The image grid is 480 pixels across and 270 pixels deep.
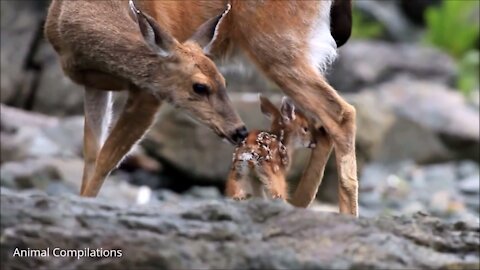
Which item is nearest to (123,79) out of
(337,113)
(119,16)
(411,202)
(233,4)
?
(119,16)

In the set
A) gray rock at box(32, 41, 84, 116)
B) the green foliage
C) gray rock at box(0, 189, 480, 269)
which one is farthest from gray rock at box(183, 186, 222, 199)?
the green foliage

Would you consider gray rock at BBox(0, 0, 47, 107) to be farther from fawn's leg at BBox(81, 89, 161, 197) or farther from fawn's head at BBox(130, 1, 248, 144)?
fawn's head at BBox(130, 1, 248, 144)

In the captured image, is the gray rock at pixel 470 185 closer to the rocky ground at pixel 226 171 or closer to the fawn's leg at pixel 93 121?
the rocky ground at pixel 226 171

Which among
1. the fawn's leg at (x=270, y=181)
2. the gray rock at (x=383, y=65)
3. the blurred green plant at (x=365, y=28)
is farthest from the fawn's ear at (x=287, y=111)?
the blurred green plant at (x=365, y=28)

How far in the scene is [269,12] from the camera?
7.97 meters

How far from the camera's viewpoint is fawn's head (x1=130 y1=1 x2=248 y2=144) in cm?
758

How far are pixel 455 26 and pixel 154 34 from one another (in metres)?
14.2

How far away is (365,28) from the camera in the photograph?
2206 centimetres

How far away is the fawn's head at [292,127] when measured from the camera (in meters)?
8.23

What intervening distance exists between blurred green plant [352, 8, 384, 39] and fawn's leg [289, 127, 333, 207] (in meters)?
13.4

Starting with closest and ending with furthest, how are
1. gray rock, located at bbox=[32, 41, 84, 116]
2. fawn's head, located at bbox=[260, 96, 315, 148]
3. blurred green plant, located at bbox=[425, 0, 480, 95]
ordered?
fawn's head, located at bbox=[260, 96, 315, 148]
gray rock, located at bbox=[32, 41, 84, 116]
blurred green plant, located at bbox=[425, 0, 480, 95]

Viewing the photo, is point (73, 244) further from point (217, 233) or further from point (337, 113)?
point (337, 113)

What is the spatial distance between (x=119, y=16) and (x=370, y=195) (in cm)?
717

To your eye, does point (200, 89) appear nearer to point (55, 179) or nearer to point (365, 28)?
point (55, 179)
